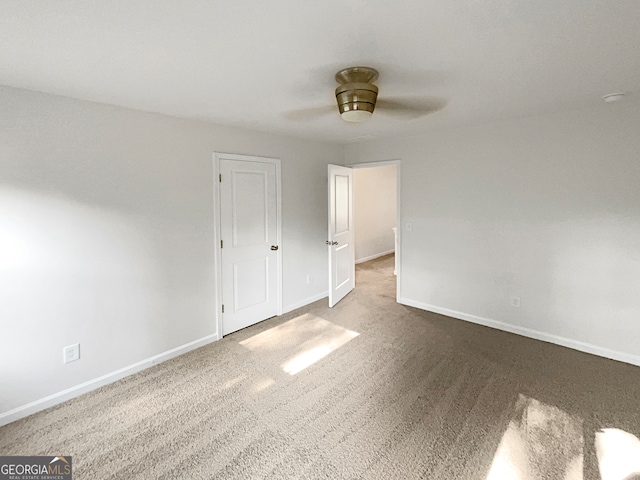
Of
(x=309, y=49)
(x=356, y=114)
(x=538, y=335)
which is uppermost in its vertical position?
(x=309, y=49)

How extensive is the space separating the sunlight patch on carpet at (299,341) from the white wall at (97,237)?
1.87ft

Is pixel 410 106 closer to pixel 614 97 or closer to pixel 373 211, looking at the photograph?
pixel 614 97

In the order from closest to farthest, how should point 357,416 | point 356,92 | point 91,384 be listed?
point 356,92, point 357,416, point 91,384

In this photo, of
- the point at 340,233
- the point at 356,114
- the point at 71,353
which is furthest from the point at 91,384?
the point at 340,233

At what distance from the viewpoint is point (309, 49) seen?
5.44 ft

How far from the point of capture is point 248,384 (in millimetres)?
2553

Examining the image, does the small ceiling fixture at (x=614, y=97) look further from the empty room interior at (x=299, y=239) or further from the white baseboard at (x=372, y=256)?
the white baseboard at (x=372, y=256)

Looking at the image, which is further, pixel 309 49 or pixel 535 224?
pixel 535 224

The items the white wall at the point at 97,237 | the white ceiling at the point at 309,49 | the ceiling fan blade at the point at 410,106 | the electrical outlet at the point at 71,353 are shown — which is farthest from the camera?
the ceiling fan blade at the point at 410,106

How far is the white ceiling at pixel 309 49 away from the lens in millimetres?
1323

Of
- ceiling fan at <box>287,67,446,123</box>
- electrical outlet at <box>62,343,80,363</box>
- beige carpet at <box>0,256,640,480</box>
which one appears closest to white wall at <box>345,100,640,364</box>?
beige carpet at <box>0,256,640,480</box>

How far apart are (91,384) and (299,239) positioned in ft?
8.31

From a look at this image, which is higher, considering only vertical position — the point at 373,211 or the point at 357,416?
the point at 373,211

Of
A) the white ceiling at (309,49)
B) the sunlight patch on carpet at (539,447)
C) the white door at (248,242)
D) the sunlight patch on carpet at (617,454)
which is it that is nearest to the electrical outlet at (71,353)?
the white door at (248,242)
